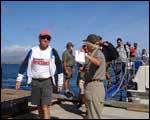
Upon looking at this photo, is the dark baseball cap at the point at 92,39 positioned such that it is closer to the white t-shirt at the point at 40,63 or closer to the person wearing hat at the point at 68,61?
the white t-shirt at the point at 40,63

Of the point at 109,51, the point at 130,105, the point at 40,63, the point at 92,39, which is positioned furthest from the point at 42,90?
the point at 130,105

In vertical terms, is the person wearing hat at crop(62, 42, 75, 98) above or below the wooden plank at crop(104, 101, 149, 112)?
above

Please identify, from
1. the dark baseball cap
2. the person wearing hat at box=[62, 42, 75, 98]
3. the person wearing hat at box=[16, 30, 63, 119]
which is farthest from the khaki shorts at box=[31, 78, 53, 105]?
the person wearing hat at box=[62, 42, 75, 98]

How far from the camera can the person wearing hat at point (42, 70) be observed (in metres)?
7.78

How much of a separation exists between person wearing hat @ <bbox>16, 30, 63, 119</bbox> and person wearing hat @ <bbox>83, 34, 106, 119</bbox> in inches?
37.5

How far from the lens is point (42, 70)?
25.6 feet

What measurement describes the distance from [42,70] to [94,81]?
1.22 m

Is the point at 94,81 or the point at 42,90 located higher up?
the point at 94,81

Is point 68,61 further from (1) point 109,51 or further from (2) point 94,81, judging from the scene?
(2) point 94,81

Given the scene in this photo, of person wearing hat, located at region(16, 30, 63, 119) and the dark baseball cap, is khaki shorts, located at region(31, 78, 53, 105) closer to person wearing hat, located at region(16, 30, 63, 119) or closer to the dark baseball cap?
person wearing hat, located at region(16, 30, 63, 119)

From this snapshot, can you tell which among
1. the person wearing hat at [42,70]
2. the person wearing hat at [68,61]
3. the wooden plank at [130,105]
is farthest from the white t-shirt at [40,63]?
the person wearing hat at [68,61]

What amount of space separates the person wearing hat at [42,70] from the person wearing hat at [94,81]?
0.95 metres

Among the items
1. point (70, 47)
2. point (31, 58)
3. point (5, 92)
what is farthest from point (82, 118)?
point (5, 92)

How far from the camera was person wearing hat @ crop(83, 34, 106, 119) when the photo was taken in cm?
699
